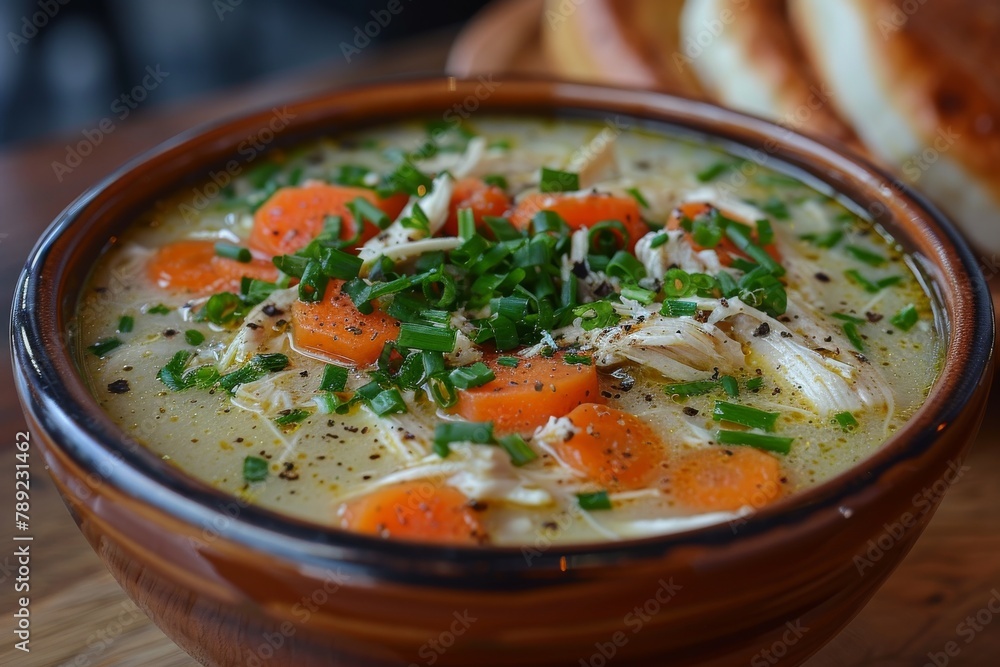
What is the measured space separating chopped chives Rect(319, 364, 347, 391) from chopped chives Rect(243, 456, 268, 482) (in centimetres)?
21

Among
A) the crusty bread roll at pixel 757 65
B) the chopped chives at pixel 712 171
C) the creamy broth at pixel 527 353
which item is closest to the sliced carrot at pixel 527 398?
the creamy broth at pixel 527 353

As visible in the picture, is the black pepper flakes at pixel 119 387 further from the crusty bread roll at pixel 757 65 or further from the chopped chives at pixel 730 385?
the crusty bread roll at pixel 757 65

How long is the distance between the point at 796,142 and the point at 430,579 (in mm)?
1693

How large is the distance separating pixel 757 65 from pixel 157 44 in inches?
171

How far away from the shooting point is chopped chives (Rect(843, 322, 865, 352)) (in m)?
2.00

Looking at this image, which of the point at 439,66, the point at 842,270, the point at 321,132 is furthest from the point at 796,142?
the point at 439,66

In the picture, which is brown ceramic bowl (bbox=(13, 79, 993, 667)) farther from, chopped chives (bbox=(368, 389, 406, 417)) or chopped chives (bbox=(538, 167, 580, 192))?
chopped chives (bbox=(538, 167, 580, 192))

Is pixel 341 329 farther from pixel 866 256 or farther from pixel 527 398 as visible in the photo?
pixel 866 256

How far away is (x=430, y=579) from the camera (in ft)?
4.10

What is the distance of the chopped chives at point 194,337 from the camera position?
6.51 ft

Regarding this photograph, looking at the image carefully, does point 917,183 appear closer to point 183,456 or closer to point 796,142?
point 796,142

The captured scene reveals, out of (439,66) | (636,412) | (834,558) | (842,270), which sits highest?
(439,66)

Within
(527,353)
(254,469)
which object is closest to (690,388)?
(527,353)

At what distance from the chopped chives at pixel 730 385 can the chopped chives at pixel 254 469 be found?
817 mm
